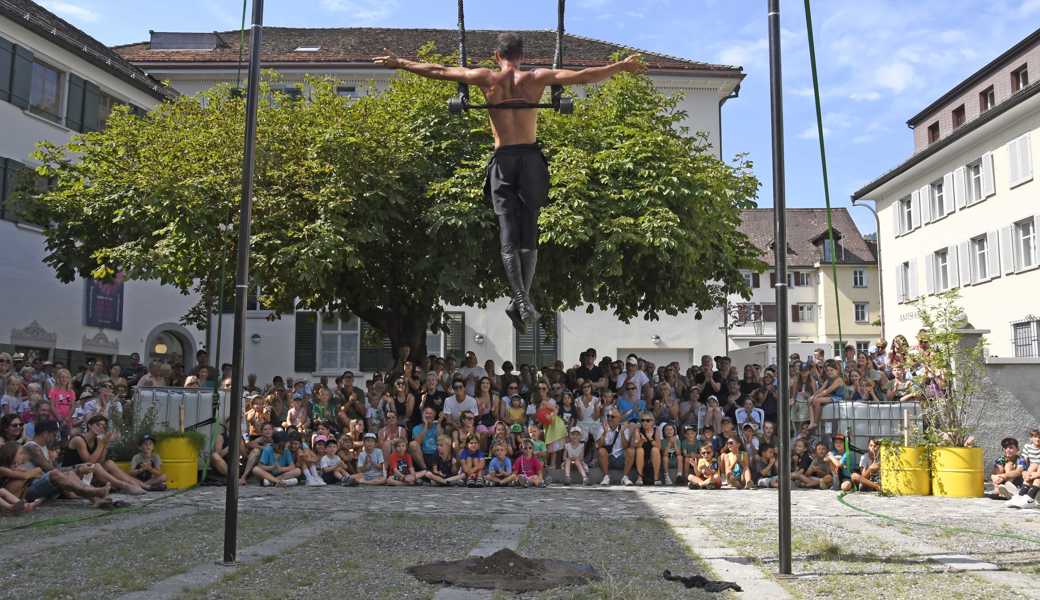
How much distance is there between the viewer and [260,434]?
13.5 meters

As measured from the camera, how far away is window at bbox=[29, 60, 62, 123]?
2156 centimetres

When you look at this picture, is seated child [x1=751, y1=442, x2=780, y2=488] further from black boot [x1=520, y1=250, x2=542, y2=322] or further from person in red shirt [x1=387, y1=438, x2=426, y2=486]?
black boot [x1=520, y1=250, x2=542, y2=322]

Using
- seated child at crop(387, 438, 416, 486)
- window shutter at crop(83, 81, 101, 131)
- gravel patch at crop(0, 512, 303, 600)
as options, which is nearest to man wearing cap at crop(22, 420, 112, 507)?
gravel patch at crop(0, 512, 303, 600)

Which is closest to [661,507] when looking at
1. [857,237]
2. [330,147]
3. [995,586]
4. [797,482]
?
[797,482]

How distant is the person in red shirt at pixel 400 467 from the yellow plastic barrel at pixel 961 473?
690 cm

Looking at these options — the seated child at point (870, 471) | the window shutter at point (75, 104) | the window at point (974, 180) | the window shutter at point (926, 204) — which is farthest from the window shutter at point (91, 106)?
the window shutter at point (926, 204)

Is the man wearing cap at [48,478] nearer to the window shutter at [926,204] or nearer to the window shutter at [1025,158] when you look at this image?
the window shutter at [1025,158]

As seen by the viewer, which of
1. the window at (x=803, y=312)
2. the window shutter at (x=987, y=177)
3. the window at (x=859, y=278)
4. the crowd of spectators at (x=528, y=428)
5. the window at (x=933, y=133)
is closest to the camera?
the crowd of spectators at (x=528, y=428)

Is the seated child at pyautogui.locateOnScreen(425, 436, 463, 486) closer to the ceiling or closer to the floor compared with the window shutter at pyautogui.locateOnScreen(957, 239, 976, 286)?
closer to the floor

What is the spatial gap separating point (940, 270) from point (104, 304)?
25.4 metres

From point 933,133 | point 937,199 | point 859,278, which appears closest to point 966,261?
point 937,199

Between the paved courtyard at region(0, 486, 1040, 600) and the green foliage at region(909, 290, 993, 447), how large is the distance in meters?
1.41

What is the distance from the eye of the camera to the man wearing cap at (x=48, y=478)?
10109 mm

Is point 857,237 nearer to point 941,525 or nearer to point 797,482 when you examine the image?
point 797,482
